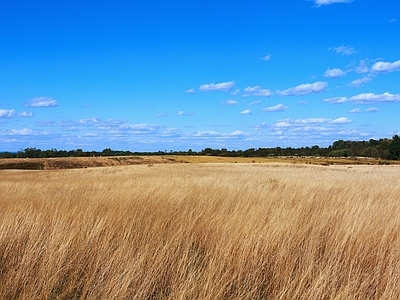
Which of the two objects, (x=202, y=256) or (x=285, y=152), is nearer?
(x=202, y=256)

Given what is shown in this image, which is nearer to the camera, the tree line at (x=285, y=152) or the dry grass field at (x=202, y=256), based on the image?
the dry grass field at (x=202, y=256)

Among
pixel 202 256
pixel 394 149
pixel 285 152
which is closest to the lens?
pixel 202 256

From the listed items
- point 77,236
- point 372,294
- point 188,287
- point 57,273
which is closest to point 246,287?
point 188,287

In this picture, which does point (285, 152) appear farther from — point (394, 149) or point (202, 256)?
point (202, 256)

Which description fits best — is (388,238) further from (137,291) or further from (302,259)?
(137,291)

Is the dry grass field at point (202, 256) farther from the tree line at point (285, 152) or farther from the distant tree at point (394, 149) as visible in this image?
the distant tree at point (394, 149)

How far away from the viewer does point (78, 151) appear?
10181 centimetres

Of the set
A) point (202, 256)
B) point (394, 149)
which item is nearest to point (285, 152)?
point (394, 149)

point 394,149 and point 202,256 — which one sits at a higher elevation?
point 394,149

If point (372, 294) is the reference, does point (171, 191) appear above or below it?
above

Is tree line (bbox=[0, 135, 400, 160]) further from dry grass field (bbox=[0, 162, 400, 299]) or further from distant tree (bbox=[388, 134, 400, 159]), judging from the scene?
dry grass field (bbox=[0, 162, 400, 299])

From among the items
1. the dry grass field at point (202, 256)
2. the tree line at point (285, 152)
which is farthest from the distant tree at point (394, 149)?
the dry grass field at point (202, 256)

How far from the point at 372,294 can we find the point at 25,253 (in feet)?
11.6

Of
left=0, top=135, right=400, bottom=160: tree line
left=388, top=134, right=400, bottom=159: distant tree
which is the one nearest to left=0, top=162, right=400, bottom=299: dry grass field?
left=0, top=135, right=400, bottom=160: tree line
